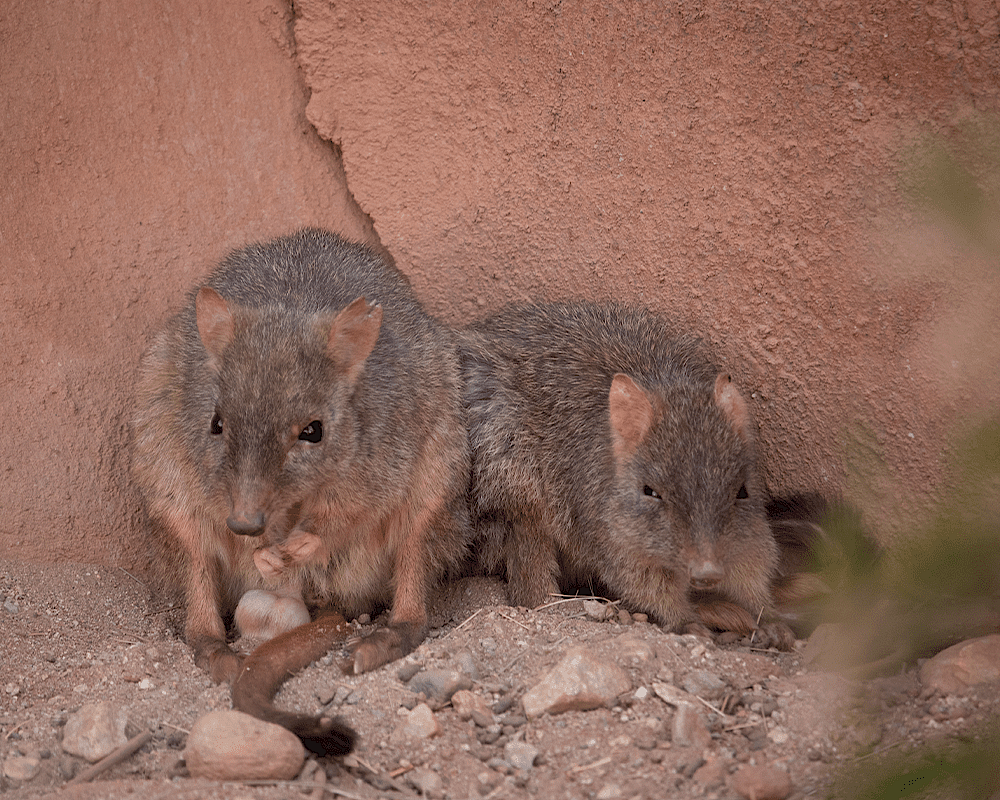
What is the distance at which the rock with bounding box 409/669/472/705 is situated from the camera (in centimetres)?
415

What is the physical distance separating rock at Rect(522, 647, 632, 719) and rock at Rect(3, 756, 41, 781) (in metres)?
1.91

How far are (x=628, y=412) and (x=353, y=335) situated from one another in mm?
1437

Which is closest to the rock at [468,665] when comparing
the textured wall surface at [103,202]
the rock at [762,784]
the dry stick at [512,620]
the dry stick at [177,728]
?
the dry stick at [512,620]

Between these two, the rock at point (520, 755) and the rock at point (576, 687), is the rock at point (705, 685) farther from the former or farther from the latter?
the rock at point (520, 755)

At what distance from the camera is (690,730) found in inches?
142

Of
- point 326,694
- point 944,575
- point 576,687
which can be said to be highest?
point 944,575

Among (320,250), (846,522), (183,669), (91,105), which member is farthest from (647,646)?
(91,105)

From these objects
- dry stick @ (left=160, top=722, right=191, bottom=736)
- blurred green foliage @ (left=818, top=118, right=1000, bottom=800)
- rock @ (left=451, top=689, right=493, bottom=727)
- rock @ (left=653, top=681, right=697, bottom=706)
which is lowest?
dry stick @ (left=160, top=722, right=191, bottom=736)

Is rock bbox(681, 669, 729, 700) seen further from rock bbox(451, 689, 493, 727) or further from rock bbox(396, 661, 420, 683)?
rock bbox(396, 661, 420, 683)

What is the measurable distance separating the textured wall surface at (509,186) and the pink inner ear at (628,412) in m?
0.72

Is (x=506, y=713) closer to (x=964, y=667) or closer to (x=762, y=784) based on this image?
(x=762, y=784)

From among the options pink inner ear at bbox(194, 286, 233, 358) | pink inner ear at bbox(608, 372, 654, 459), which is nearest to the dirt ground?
pink inner ear at bbox(608, 372, 654, 459)

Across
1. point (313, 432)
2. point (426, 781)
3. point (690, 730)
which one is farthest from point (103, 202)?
point (690, 730)

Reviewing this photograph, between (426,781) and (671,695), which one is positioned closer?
(426,781)
